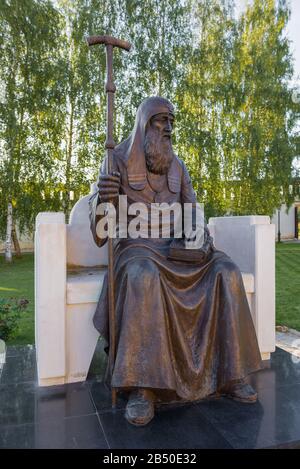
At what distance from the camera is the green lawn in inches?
179

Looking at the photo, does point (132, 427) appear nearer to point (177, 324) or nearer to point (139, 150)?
point (177, 324)

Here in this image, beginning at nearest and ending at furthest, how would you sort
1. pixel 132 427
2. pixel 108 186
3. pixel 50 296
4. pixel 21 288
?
pixel 132 427, pixel 108 186, pixel 50 296, pixel 21 288

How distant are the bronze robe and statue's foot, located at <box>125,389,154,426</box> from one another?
88 millimetres

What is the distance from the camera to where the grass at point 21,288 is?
420 centimetres

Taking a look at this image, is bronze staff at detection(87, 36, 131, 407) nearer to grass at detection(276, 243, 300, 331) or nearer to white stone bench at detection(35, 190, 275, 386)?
white stone bench at detection(35, 190, 275, 386)

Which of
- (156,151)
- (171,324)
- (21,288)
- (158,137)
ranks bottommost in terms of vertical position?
(21,288)

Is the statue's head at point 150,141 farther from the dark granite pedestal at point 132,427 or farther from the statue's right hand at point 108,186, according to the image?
the dark granite pedestal at point 132,427

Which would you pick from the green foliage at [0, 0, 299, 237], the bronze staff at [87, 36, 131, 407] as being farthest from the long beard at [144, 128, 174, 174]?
the green foliage at [0, 0, 299, 237]

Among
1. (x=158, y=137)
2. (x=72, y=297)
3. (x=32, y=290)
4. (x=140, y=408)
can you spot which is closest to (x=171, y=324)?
(x=140, y=408)

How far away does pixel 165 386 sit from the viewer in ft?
6.23

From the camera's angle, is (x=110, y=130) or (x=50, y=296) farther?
(x=50, y=296)

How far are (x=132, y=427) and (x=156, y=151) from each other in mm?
1737

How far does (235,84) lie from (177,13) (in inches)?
120

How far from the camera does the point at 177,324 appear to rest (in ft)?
6.77
